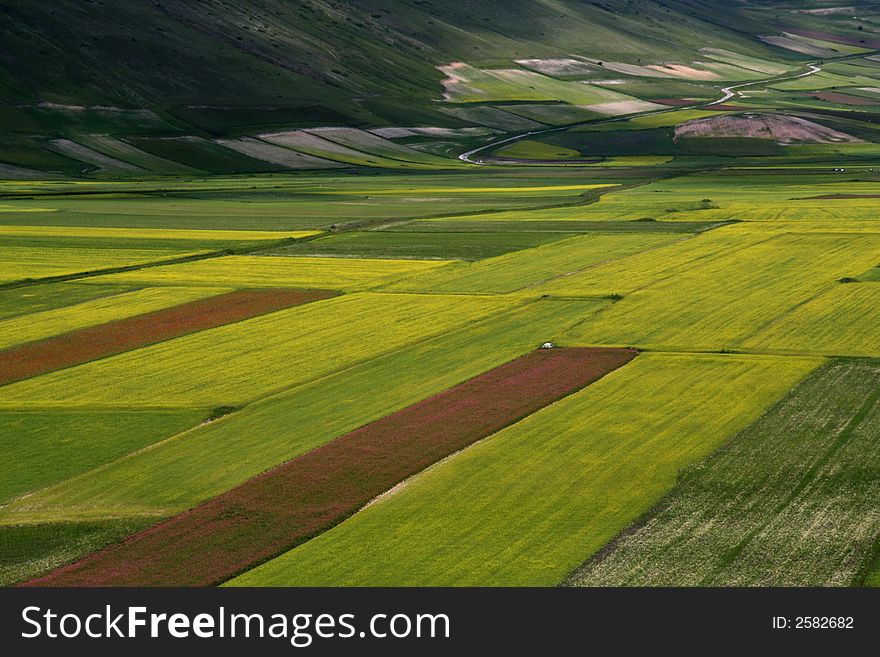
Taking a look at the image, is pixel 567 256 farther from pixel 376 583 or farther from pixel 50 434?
pixel 376 583

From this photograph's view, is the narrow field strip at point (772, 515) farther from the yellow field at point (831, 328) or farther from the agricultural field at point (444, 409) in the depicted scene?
the yellow field at point (831, 328)

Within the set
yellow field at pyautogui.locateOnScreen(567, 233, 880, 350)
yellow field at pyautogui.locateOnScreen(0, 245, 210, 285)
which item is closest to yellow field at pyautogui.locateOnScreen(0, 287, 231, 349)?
yellow field at pyautogui.locateOnScreen(0, 245, 210, 285)

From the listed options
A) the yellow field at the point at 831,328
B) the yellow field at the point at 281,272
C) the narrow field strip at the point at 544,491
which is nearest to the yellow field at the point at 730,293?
the yellow field at the point at 831,328

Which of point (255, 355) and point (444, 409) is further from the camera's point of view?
point (255, 355)

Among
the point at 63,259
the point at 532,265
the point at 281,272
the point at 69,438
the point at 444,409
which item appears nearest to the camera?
the point at 69,438

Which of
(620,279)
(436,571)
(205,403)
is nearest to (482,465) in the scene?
(436,571)

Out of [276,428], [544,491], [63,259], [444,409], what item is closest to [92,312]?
[63,259]

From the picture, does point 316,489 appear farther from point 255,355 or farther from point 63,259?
point 63,259
